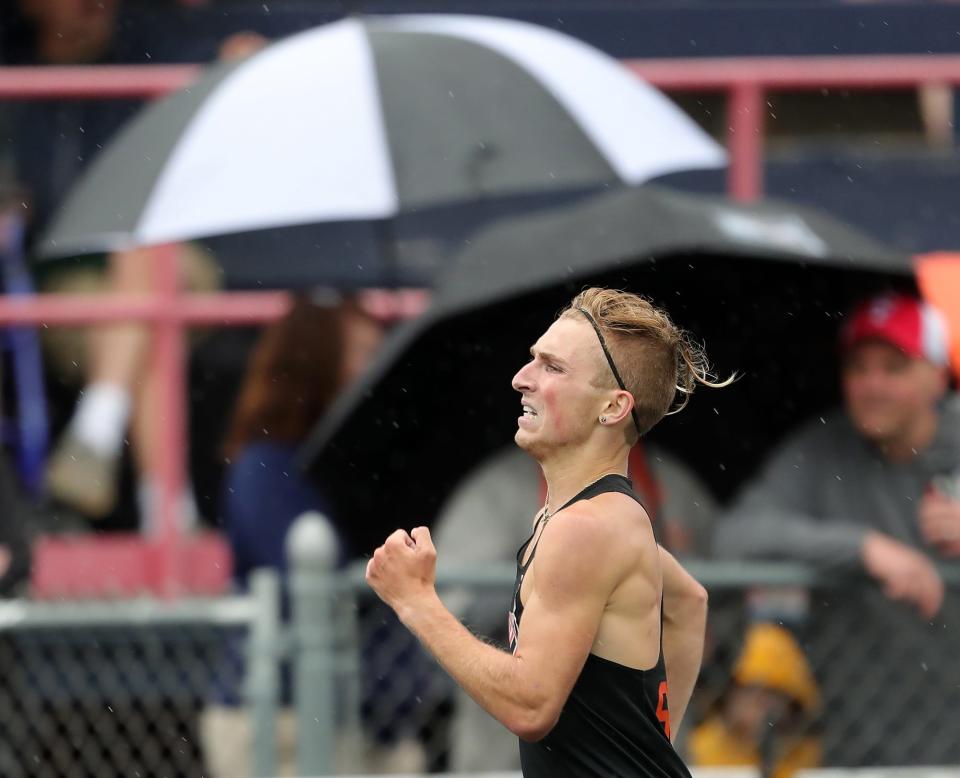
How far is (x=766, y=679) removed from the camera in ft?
16.7

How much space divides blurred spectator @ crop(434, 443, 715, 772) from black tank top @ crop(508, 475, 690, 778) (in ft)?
7.03

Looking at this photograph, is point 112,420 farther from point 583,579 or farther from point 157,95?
point 583,579

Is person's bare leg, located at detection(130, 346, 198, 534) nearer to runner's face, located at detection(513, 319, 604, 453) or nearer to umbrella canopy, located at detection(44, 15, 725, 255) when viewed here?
umbrella canopy, located at detection(44, 15, 725, 255)

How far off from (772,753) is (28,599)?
236 centimetres

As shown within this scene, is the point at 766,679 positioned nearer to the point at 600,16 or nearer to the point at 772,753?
the point at 772,753

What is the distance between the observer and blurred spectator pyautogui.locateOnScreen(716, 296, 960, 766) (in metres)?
5.12

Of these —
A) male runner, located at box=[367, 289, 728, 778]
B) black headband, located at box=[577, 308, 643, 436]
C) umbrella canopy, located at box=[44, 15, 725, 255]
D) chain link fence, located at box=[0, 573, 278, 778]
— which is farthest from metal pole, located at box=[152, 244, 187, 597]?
black headband, located at box=[577, 308, 643, 436]

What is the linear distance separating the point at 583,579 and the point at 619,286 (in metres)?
2.83

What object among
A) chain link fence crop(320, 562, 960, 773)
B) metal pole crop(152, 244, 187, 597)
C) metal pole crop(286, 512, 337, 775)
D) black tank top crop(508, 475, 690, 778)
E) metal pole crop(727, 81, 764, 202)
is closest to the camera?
black tank top crop(508, 475, 690, 778)

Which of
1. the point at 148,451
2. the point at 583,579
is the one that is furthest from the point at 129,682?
the point at 583,579

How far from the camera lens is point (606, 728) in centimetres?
288

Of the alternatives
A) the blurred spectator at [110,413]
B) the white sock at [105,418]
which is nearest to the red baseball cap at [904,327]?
the blurred spectator at [110,413]

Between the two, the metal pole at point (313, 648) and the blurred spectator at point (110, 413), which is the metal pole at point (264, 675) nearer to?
the metal pole at point (313, 648)

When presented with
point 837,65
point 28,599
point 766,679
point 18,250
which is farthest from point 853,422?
point 18,250
